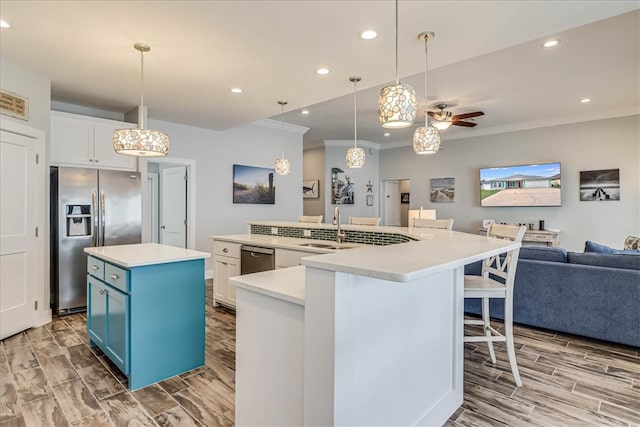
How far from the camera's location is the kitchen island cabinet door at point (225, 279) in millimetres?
3863

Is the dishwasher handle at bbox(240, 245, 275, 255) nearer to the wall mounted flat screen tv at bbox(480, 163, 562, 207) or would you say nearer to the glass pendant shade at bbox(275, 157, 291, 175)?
the glass pendant shade at bbox(275, 157, 291, 175)

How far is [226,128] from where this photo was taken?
18.7ft

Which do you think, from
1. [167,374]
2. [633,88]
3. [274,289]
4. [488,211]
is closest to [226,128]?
[167,374]

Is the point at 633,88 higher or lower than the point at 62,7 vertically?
higher

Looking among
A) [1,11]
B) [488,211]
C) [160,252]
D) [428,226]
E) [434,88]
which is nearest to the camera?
[1,11]

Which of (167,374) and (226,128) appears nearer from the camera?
(167,374)

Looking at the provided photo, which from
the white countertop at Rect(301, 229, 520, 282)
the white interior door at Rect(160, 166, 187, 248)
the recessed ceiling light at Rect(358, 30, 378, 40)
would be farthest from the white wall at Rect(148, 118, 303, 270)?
the white countertop at Rect(301, 229, 520, 282)

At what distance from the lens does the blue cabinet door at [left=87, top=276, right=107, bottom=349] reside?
2577 millimetres

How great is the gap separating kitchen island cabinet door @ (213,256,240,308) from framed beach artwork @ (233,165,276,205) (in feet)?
7.26

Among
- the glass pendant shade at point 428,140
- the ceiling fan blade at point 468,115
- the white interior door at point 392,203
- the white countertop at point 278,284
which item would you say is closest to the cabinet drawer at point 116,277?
the white countertop at point 278,284

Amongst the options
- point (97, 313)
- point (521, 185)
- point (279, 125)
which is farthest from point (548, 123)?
point (97, 313)

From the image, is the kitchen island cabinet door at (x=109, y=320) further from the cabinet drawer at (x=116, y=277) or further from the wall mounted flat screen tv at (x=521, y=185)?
the wall mounted flat screen tv at (x=521, y=185)

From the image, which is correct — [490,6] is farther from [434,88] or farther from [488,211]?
[488,211]

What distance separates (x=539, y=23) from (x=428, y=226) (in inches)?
75.3
